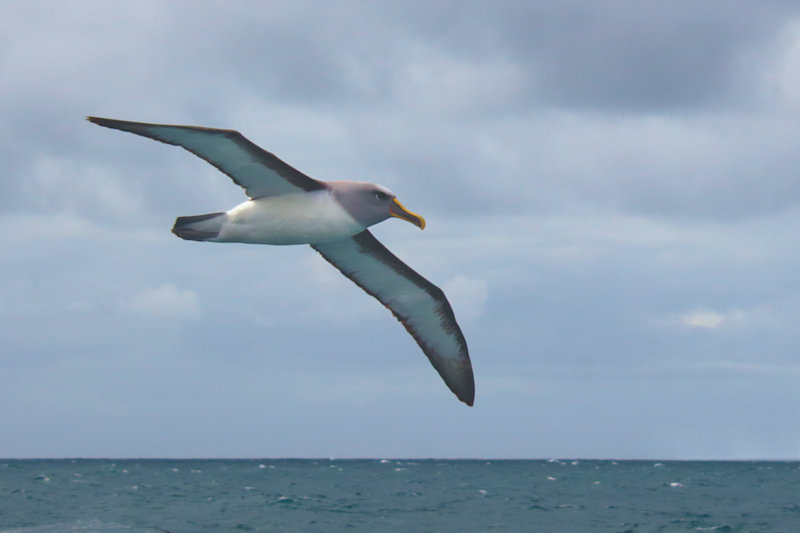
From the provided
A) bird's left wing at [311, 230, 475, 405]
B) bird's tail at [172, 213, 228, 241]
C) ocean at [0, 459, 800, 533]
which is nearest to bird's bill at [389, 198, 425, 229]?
bird's left wing at [311, 230, 475, 405]

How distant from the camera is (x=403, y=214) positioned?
11906 mm

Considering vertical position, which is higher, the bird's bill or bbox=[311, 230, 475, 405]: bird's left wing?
the bird's bill

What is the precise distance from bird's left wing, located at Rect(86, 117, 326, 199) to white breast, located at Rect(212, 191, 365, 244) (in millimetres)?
160

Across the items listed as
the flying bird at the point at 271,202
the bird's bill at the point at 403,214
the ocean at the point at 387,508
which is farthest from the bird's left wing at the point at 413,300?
the ocean at the point at 387,508

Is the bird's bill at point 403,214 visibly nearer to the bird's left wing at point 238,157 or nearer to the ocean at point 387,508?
A: the bird's left wing at point 238,157

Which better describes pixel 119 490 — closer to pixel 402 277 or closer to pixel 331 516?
pixel 331 516

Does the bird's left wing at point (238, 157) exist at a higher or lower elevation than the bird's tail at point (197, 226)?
higher

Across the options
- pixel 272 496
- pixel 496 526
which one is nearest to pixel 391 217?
pixel 496 526

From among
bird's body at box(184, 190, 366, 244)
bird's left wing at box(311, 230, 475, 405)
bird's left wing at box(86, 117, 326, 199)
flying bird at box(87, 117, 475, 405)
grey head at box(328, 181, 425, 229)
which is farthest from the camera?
bird's left wing at box(311, 230, 475, 405)

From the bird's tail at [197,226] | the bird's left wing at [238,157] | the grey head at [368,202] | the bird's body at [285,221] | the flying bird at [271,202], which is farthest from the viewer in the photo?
the grey head at [368,202]

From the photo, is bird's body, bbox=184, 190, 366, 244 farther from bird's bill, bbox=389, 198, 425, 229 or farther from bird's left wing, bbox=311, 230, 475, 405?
bird's left wing, bbox=311, 230, 475, 405

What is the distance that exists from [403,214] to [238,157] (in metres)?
2.25

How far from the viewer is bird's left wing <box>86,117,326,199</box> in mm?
10039

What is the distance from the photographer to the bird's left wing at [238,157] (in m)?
10.0
